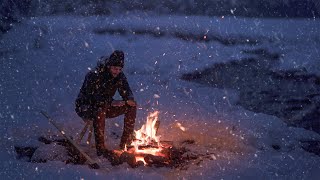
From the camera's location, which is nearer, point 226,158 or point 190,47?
point 226,158

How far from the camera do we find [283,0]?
71.6 feet

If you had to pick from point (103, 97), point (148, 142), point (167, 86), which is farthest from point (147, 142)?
point (167, 86)

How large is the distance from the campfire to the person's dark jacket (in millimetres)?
737

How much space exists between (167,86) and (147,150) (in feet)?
20.8

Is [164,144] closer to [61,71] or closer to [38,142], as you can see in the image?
[38,142]

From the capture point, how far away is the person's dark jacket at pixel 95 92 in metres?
6.38

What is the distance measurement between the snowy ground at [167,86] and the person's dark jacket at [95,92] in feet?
3.33

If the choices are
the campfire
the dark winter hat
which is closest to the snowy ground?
the campfire

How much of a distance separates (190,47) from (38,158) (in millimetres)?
11970

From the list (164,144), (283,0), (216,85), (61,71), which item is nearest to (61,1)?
(61,71)

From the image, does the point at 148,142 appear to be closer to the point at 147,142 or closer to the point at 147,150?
the point at 147,142

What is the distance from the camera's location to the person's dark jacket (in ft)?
20.9

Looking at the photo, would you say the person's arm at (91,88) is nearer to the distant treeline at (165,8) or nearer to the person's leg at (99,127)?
the person's leg at (99,127)

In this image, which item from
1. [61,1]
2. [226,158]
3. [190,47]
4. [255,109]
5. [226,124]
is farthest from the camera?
[61,1]
